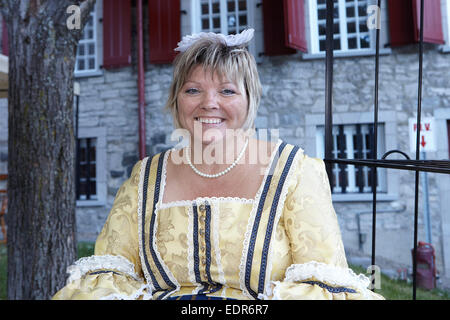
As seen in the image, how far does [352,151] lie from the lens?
5.27 metres

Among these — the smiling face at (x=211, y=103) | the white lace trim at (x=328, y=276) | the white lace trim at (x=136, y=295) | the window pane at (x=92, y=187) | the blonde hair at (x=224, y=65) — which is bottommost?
the white lace trim at (x=136, y=295)

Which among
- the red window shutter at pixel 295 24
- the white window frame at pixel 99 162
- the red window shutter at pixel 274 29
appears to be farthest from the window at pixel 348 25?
the white window frame at pixel 99 162

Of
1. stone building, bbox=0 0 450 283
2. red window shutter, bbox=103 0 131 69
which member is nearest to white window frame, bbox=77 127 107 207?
stone building, bbox=0 0 450 283

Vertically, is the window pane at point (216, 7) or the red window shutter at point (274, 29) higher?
the window pane at point (216, 7)

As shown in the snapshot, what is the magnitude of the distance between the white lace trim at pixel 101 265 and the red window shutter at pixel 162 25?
4.75 meters

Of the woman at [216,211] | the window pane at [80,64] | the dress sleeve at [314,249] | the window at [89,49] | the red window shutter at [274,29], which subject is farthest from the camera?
the window pane at [80,64]

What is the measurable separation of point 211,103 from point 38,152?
135 cm

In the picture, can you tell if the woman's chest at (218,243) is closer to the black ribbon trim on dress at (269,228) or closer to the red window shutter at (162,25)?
the black ribbon trim on dress at (269,228)

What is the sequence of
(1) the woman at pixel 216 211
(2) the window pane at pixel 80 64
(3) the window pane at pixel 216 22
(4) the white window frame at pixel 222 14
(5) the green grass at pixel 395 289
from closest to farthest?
(1) the woman at pixel 216 211, (5) the green grass at pixel 395 289, (4) the white window frame at pixel 222 14, (3) the window pane at pixel 216 22, (2) the window pane at pixel 80 64

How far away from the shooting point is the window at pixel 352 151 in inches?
206
